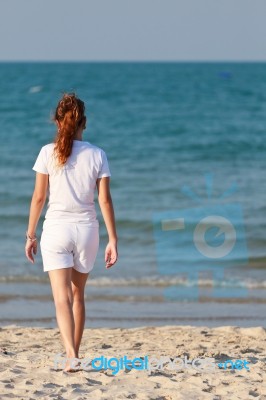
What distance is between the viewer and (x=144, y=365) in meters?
6.21

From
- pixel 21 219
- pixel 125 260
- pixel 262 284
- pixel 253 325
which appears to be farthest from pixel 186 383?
pixel 21 219

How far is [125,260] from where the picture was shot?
1202 cm

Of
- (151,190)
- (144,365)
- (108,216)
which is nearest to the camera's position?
(108,216)

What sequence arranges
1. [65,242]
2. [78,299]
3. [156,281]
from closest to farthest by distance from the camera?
[65,242]
[78,299]
[156,281]

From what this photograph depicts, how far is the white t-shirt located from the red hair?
5cm

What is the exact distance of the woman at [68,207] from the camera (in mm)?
5590

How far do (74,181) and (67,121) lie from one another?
1.27 ft

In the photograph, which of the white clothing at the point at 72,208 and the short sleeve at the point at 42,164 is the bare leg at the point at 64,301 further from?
the short sleeve at the point at 42,164

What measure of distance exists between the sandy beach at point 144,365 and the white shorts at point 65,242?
0.74m

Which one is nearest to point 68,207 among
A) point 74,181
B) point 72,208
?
point 72,208

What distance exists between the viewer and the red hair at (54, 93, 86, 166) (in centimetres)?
561

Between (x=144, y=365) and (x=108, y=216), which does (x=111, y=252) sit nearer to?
(x=108, y=216)

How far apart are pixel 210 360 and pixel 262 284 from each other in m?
4.38

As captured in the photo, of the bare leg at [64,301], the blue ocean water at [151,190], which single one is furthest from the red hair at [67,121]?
the bare leg at [64,301]
